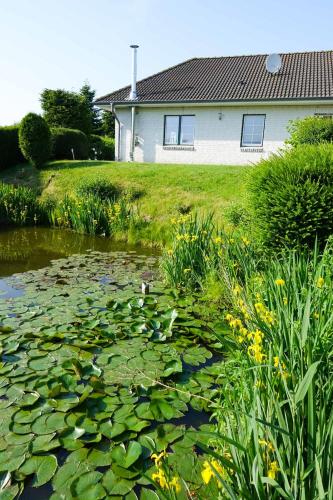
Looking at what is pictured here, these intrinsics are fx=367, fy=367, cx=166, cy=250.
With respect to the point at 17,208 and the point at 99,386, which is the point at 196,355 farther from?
the point at 17,208

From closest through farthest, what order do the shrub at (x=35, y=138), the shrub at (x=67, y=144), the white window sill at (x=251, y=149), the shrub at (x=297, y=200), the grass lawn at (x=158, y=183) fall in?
the shrub at (x=297, y=200), the grass lawn at (x=158, y=183), the shrub at (x=35, y=138), the white window sill at (x=251, y=149), the shrub at (x=67, y=144)

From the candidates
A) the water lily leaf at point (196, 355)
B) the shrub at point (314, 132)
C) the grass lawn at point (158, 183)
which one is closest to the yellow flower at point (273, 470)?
the water lily leaf at point (196, 355)

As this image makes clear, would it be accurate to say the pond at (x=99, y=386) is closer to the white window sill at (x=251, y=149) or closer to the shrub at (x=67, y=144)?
the white window sill at (x=251, y=149)

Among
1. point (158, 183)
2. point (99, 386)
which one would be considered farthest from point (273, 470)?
point (158, 183)

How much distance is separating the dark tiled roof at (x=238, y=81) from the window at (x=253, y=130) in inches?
35.2

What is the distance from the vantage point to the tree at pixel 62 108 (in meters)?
25.0

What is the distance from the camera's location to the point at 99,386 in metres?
2.94

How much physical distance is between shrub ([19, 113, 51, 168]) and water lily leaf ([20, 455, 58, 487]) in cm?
1432

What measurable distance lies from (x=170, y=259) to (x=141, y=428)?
3303mm

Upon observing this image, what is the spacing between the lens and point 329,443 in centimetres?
146

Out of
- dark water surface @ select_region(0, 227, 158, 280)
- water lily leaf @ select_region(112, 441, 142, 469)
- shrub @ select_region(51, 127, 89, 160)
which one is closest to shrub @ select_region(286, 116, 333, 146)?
dark water surface @ select_region(0, 227, 158, 280)

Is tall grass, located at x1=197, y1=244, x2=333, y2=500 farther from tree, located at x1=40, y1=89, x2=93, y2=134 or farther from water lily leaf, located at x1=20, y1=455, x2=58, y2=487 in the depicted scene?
tree, located at x1=40, y1=89, x2=93, y2=134

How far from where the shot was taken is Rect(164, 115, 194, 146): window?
57.6 ft

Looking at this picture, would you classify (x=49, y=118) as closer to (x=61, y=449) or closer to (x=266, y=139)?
(x=266, y=139)
